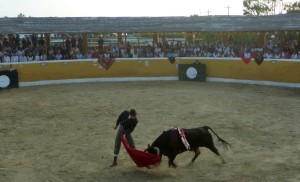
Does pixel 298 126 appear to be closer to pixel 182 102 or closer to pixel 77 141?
pixel 182 102

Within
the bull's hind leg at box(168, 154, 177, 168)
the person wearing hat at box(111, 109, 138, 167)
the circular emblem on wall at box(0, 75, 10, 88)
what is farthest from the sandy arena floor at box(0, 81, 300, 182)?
the circular emblem on wall at box(0, 75, 10, 88)

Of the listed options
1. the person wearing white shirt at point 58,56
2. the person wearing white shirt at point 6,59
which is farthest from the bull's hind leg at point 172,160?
the person wearing white shirt at point 58,56

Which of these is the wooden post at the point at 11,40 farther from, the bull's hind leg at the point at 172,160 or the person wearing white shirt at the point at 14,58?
the bull's hind leg at the point at 172,160

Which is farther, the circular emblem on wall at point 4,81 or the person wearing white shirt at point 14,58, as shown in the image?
the person wearing white shirt at point 14,58

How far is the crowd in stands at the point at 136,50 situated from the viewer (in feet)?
73.9

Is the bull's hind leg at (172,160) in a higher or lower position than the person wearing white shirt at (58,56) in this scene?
lower

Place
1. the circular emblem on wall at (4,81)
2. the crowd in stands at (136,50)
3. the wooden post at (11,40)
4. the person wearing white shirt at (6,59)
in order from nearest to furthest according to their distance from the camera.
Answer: the circular emblem on wall at (4,81)
the person wearing white shirt at (6,59)
the crowd in stands at (136,50)
the wooden post at (11,40)

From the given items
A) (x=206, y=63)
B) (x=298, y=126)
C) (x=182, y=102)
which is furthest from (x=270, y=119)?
(x=206, y=63)

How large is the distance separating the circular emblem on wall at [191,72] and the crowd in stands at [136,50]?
150 centimetres

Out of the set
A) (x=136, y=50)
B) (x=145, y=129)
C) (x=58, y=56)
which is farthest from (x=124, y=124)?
(x=136, y=50)

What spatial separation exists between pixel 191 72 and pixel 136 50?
404cm

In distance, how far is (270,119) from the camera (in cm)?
1334

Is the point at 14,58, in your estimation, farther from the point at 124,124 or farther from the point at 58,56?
the point at 124,124

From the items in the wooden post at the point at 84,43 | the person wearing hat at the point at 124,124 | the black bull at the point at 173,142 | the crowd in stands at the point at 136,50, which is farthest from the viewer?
the wooden post at the point at 84,43
